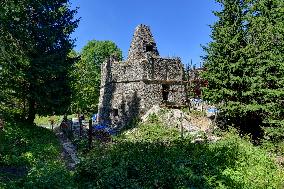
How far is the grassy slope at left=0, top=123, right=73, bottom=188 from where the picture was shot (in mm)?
→ 11203

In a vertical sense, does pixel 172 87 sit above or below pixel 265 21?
below

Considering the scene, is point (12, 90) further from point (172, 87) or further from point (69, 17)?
point (172, 87)

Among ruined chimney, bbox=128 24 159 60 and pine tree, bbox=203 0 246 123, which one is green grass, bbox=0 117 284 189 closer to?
pine tree, bbox=203 0 246 123

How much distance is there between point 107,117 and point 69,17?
13.9 m

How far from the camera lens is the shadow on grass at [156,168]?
1403cm

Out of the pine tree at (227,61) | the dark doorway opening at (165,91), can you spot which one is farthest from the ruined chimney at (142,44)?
the pine tree at (227,61)

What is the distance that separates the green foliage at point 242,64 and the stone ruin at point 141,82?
7721mm

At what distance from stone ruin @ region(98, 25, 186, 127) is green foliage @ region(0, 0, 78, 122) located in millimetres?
8837

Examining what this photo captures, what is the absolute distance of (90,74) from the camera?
207ft

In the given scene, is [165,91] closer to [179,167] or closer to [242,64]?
[242,64]

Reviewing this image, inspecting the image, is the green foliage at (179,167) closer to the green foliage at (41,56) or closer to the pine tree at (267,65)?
the pine tree at (267,65)

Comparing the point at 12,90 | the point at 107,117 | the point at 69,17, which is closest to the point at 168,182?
the point at 12,90

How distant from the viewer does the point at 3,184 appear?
35.3 feet

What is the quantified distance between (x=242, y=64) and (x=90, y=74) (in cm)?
3972
